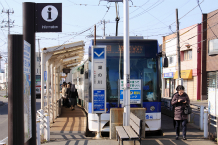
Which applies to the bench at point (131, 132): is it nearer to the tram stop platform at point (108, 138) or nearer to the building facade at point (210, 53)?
the tram stop platform at point (108, 138)

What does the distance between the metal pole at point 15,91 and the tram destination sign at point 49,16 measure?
4.31 ft

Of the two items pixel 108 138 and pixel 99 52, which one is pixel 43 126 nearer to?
pixel 108 138

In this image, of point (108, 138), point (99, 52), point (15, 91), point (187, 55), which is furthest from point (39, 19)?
point (187, 55)

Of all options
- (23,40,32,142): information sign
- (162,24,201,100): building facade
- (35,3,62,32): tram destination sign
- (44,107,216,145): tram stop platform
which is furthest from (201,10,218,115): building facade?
(23,40,32,142): information sign

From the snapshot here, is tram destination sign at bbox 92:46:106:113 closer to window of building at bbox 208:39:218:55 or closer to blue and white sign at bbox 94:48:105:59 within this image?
blue and white sign at bbox 94:48:105:59

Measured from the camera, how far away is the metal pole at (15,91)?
4359 millimetres

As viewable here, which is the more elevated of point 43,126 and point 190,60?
point 190,60

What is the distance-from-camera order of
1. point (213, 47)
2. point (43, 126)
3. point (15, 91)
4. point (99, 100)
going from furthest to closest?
point (213, 47) → point (99, 100) → point (43, 126) → point (15, 91)

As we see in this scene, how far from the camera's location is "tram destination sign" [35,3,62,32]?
5.61 metres

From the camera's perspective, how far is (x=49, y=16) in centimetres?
565

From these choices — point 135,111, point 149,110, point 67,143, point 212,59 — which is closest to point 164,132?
point 149,110

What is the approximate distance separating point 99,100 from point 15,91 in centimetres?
416

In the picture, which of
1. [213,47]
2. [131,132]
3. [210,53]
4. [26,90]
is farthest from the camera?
[210,53]

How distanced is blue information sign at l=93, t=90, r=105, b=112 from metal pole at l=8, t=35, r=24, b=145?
4.02m
